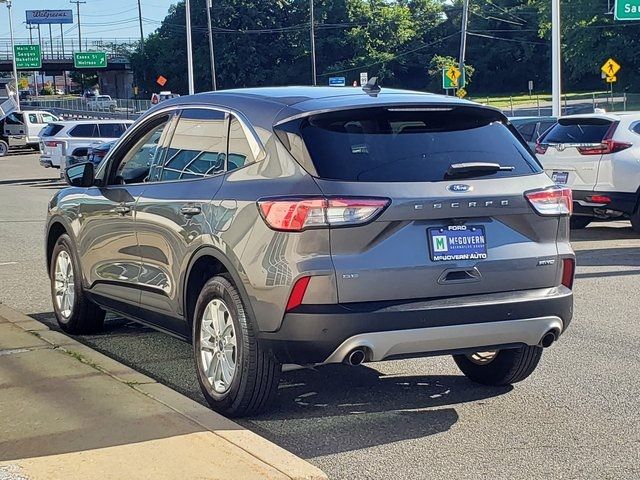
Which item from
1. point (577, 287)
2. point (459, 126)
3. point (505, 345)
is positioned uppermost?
point (459, 126)

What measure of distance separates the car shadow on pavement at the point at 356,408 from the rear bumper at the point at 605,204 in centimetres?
813

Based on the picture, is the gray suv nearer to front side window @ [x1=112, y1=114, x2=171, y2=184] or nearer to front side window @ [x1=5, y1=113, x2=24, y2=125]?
front side window @ [x1=112, y1=114, x2=171, y2=184]

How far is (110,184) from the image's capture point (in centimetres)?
733

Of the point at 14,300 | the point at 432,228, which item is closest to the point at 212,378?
the point at 432,228

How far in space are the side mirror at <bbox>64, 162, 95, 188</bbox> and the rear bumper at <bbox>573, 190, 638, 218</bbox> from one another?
8585mm

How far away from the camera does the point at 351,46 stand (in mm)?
102188

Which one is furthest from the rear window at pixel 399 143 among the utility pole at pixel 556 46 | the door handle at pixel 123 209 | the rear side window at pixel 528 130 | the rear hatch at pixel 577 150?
the utility pole at pixel 556 46

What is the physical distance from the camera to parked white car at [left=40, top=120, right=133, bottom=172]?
30.5 m

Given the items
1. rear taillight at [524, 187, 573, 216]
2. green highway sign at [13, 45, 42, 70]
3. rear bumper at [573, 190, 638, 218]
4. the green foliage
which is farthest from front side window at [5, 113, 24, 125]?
the green foliage

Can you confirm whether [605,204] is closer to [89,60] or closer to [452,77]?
[452,77]

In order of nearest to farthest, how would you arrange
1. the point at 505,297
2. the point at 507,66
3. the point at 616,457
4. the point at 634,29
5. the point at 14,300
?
the point at 616,457, the point at 505,297, the point at 14,300, the point at 634,29, the point at 507,66

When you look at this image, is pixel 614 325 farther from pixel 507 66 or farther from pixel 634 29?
pixel 507 66

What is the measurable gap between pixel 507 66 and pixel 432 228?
3915 inches

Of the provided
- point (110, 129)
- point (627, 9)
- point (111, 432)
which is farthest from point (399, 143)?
point (627, 9)
